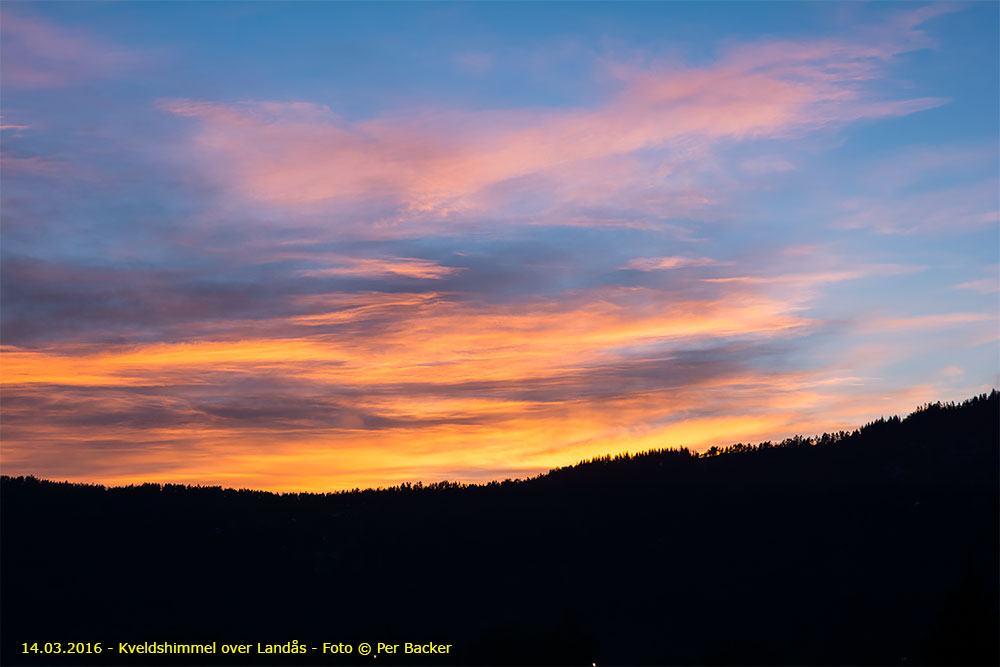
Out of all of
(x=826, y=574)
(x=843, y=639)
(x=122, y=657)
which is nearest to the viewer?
(x=843, y=639)

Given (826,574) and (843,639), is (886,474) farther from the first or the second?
(843,639)

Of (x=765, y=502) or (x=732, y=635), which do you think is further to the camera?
(x=765, y=502)

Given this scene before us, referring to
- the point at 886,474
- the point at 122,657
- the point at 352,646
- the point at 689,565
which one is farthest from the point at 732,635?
the point at 122,657

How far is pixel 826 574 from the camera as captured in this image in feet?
538

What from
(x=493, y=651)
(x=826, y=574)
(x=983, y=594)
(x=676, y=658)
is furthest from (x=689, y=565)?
(x=983, y=594)

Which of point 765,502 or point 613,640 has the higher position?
point 765,502

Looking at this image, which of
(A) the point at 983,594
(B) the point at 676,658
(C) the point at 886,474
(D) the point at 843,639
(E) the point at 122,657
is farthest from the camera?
(C) the point at 886,474

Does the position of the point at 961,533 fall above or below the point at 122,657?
above

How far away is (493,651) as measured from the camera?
90688 mm

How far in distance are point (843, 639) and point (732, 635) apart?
20327mm

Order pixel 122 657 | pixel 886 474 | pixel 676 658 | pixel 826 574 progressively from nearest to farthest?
1. pixel 676 658
2. pixel 826 574
3. pixel 122 657
4. pixel 886 474

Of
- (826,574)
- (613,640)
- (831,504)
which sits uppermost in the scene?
(831,504)

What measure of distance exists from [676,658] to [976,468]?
73644mm

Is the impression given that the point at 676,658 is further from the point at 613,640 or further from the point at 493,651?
the point at 493,651
